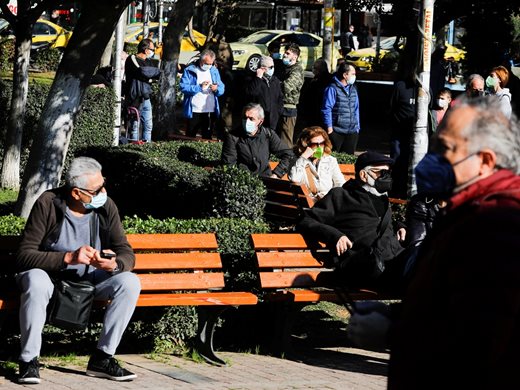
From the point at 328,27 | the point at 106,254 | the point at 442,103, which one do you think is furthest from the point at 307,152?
the point at 328,27

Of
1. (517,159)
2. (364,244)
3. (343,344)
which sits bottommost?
(343,344)

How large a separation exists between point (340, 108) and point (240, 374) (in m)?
7.72

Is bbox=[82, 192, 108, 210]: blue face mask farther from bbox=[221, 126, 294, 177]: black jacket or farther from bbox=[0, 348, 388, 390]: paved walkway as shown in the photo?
bbox=[221, 126, 294, 177]: black jacket

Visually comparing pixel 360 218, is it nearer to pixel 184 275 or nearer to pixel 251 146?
pixel 184 275

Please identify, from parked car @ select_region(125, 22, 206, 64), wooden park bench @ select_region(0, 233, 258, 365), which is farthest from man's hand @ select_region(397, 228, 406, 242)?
parked car @ select_region(125, 22, 206, 64)

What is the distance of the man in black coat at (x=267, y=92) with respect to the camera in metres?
15.7

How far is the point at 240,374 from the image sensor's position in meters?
7.30

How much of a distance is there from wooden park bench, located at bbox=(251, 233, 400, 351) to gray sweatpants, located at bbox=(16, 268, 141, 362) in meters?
1.09

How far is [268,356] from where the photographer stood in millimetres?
7875

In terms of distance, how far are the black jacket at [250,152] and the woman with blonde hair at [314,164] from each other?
88 centimetres

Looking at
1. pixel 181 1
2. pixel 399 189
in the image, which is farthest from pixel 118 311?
pixel 181 1

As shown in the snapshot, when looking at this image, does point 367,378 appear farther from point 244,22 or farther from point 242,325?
point 244,22

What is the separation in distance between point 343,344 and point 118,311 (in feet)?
6.59

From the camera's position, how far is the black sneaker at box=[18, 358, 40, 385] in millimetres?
6715
